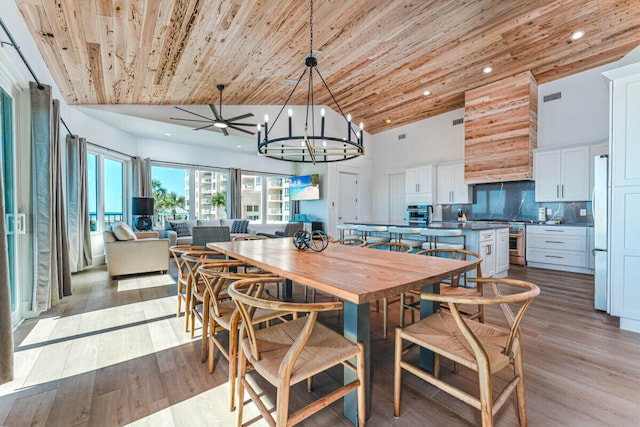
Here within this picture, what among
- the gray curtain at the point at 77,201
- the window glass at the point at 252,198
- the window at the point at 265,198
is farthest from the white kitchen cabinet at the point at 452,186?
the gray curtain at the point at 77,201

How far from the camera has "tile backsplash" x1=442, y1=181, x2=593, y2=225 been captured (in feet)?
16.2

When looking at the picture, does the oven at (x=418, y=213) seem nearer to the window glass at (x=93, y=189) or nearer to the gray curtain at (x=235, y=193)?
the gray curtain at (x=235, y=193)

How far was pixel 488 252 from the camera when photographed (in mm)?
3898

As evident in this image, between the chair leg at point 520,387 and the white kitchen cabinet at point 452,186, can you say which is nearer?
the chair leg at point 520,387

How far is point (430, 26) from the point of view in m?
3.67

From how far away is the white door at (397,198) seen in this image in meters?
7.57

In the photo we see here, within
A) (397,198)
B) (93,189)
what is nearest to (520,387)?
(397,198)

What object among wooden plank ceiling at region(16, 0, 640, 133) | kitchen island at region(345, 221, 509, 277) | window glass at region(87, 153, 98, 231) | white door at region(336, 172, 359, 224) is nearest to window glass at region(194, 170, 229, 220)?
window glass at region(87, 153, 98, 231)

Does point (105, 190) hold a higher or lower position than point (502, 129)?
lower

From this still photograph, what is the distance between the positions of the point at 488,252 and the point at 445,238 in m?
0.65

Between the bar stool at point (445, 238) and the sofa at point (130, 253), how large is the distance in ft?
13.4

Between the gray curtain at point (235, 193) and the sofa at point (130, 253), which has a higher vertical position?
the gray curtain at point (235, 193)

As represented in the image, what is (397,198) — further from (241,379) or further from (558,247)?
(241,379)

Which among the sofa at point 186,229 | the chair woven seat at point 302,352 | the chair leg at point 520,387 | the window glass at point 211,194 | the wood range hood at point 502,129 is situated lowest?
the chair leg at point 520,387
